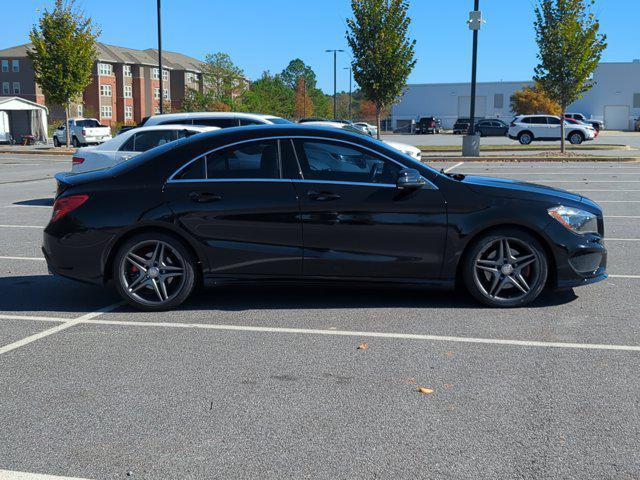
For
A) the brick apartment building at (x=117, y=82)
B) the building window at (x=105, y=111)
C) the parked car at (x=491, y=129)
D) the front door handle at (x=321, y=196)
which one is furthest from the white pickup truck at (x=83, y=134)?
the building window at (x=105, y=111)

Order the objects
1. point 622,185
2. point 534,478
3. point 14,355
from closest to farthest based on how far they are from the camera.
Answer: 1. point 534,478
2. point 14,355
3. point 622,185

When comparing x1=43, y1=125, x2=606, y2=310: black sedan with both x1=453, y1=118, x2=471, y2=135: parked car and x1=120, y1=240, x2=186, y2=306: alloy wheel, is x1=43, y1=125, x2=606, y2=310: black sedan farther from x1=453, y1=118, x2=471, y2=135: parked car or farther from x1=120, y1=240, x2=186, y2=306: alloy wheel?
x1=453, y1=118, x2=471, y2=135: parked car

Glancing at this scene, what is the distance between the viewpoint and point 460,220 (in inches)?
245

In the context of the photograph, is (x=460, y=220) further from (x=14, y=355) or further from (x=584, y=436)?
(x=14, y=355)

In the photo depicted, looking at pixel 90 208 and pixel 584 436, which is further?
pixel 90 208

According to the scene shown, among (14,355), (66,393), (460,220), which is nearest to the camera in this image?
(66,393)

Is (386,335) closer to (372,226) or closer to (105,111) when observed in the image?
(372,226)

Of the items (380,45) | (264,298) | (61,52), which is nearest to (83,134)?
(61,52)

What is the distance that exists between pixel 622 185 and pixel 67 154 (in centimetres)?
2798

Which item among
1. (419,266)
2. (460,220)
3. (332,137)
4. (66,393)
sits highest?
(332,137)

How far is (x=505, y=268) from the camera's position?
6332 millimetres

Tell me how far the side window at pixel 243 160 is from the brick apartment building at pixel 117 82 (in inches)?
A: 3283

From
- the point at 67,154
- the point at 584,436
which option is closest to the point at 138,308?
the point at 584,436

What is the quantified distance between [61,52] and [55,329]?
118 ft
